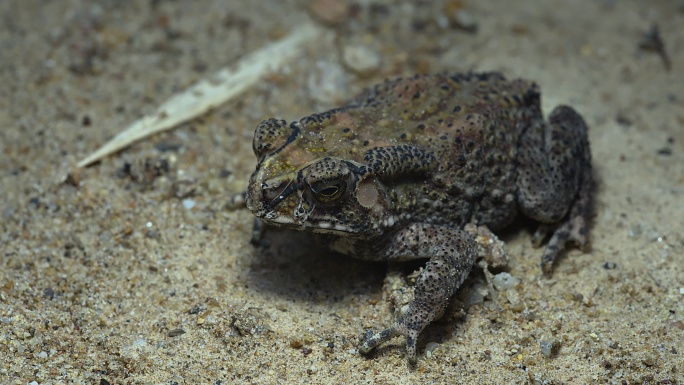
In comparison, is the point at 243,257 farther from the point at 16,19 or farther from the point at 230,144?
→ the point at 16,19

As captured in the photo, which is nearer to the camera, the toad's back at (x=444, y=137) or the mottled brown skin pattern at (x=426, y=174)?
the mottled brown skin pattern at (x=426, y=174)

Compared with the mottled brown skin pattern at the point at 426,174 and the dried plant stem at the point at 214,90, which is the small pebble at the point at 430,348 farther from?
the dried plant stem at the point at 214,90

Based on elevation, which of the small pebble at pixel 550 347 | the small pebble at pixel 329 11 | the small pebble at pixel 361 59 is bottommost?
the small pebble at pixel 550 347

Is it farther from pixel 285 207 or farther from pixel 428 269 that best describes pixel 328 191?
pixel 428 269

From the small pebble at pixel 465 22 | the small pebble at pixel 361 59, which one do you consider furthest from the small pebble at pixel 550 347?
the small pebble at pixel 465 22

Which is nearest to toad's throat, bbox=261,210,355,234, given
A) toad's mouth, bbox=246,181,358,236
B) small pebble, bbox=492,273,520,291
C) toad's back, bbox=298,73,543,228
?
toad's mouth, bbox=246,181,358,236

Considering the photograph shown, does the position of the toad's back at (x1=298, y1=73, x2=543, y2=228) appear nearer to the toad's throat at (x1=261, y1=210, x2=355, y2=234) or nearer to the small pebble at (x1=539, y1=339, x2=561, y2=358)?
the toad's throat at (x1=261, y1=210, x2=355, y2=234)

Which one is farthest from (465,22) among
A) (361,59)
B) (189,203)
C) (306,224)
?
(306,224)
